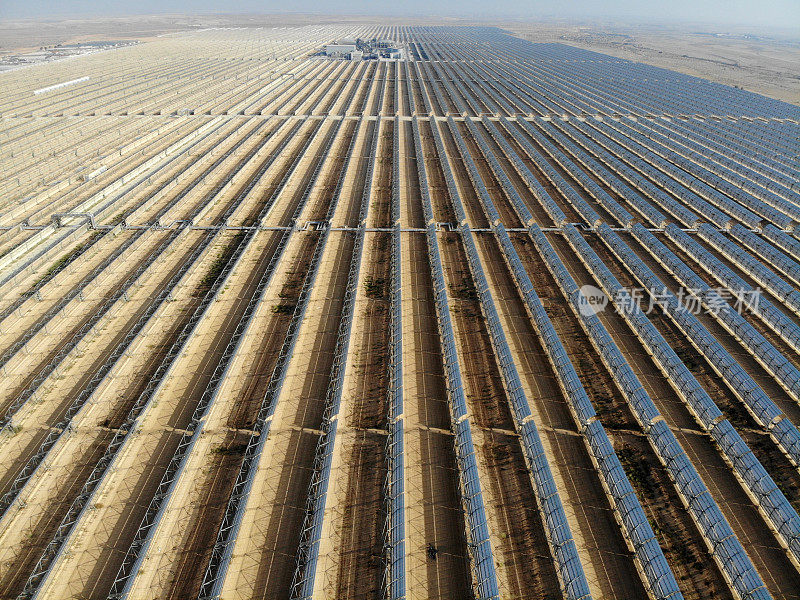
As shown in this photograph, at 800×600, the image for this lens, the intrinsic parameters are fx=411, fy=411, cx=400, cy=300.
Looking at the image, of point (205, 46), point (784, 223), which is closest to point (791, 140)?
point (784, 223)

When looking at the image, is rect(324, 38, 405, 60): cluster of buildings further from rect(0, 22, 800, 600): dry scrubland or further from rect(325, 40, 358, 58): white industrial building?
rect(0, 22, 800, 600): dry scrubland

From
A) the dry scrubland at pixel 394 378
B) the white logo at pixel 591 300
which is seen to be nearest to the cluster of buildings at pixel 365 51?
the dry scrubland at pixel 394 378

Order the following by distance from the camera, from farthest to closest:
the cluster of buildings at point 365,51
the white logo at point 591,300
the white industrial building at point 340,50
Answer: the white industrial building at point 340,50, the cluster of buildings at point 365,51, the white logo at point 591,300

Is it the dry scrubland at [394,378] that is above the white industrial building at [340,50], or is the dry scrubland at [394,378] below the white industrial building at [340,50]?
below

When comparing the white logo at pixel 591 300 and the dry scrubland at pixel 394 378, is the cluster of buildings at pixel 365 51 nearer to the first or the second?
the dry scrubland at pixel 394 378

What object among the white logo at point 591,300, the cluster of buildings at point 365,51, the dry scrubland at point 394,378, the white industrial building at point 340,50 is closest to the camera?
the dry scrubland at point 394,378
